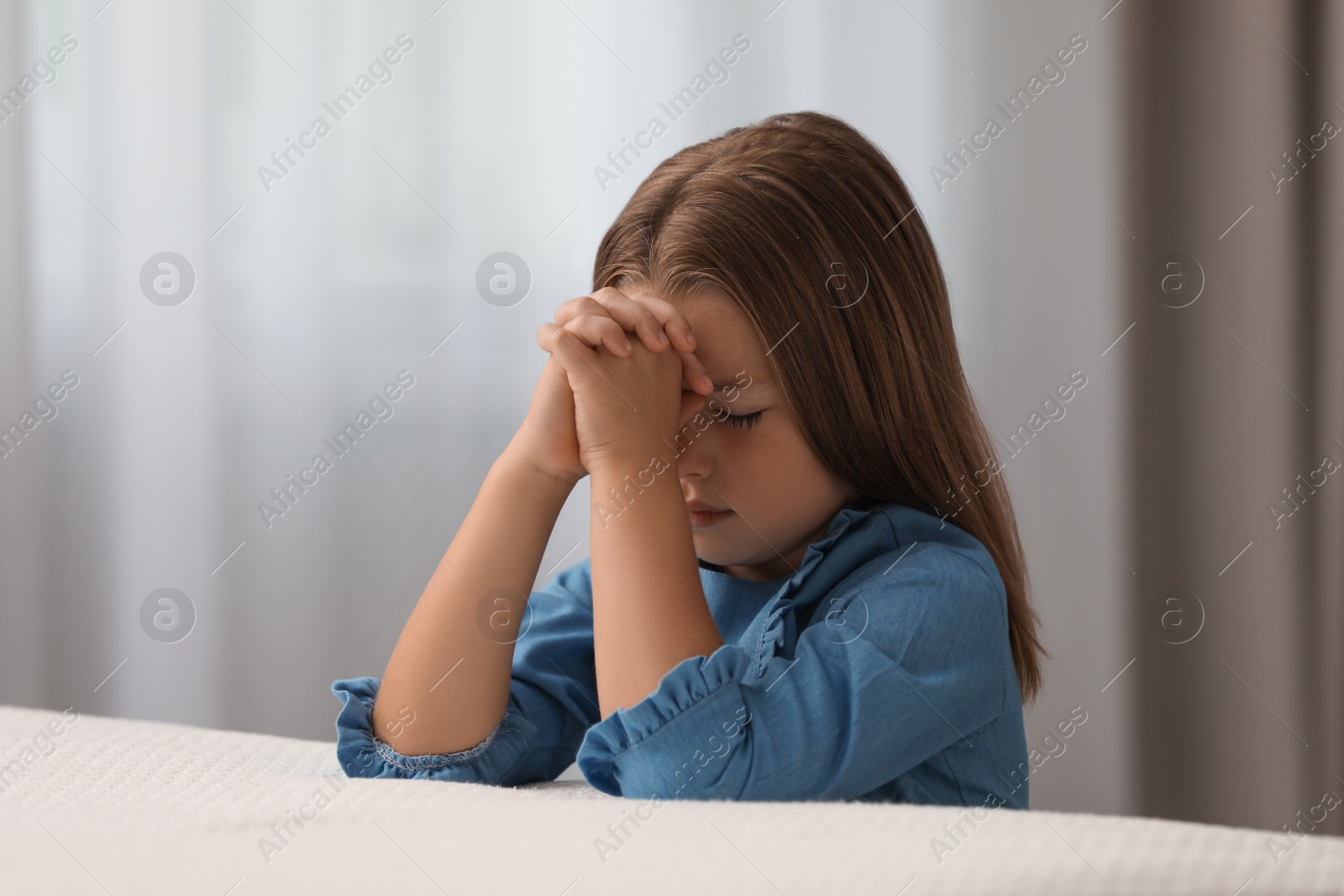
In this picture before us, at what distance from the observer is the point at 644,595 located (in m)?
0.64

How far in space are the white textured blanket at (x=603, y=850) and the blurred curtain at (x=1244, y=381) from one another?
1195 mm

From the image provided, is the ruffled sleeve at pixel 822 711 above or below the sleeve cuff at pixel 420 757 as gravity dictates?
above

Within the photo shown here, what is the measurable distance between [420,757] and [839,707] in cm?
33

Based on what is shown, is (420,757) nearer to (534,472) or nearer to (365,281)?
(534,472)

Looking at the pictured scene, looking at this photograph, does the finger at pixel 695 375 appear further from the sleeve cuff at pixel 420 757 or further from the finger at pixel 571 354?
the sleeve cuff at pixel 420 757

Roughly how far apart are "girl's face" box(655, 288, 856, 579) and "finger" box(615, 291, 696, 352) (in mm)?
30

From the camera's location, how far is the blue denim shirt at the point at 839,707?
0.58 m

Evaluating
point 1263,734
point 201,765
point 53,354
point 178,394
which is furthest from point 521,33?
point 1263,734

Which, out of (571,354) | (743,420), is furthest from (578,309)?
(743,420)

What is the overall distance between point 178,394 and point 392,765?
1396 millimetres

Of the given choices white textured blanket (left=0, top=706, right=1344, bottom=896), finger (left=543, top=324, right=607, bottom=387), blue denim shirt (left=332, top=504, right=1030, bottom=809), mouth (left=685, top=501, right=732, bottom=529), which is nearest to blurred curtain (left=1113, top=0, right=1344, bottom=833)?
blue denim shirt (left=332, top=504, right=1030, bottom=809)

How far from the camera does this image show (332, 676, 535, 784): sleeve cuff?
0.74m

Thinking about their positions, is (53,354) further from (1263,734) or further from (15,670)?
(1263,734)

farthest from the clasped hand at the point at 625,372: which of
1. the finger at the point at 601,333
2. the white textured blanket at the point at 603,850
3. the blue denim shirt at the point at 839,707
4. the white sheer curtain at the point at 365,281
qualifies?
the white sheer curtain at the point at 365,281
